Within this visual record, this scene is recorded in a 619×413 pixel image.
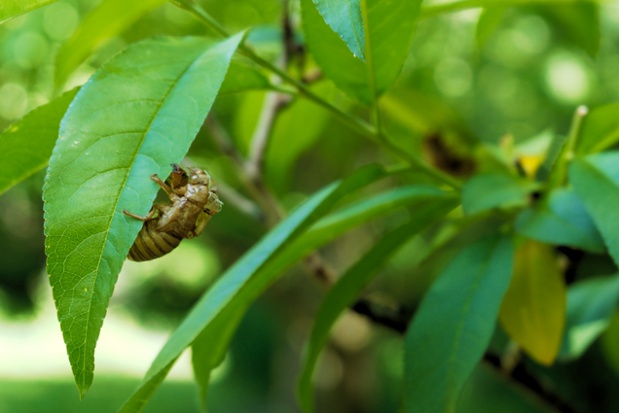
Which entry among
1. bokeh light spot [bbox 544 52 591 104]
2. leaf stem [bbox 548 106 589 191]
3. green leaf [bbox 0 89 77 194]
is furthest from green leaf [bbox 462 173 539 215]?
bokeh light spot [bbox 544 52 591 104]

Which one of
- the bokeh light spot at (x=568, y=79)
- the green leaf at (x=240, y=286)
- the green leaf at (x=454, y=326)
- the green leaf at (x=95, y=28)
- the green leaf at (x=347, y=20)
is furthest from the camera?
the bokeh light spot at (x=568, y=79)

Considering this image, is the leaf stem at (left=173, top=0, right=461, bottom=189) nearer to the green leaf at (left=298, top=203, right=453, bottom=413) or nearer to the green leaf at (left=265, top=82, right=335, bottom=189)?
the green leaf at (left=298, top=203, right=453, bottom=413)

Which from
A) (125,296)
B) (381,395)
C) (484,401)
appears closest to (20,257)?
(125,296)

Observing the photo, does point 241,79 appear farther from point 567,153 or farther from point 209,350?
point 567,153

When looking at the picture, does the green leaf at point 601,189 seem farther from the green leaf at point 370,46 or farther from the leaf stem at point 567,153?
the green leaf at point 370,46

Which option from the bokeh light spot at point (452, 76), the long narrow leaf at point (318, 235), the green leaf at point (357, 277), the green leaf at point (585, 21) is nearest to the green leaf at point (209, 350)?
the long narrow leaf at point (318, 235)

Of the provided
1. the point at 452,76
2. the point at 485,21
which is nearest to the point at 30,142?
the point at 485,21

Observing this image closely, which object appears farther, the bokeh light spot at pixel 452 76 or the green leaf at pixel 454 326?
the bokeh light spot at pixel 452 76
